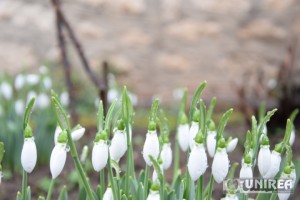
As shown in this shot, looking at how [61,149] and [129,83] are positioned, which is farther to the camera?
[129,83]

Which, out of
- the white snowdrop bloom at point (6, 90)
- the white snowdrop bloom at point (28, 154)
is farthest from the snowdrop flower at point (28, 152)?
the white snowdrop bloom at point (6, 90)

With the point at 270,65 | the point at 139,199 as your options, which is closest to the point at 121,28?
the point at 270,65

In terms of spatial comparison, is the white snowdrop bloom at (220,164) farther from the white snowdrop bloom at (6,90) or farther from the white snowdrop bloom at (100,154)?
the white snowdrop bloom at (6,90)

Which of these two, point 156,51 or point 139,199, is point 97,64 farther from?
point 139,199

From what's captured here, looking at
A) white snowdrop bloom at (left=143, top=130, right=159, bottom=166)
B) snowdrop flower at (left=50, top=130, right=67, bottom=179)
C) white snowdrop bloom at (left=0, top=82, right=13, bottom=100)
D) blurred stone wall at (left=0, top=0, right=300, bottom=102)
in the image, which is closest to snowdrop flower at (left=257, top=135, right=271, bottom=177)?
white snowdrop bloom at (left=143, top=130, right=159, bottom=166)

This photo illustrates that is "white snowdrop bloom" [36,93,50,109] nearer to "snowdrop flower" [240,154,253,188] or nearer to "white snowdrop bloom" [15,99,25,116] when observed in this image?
"white snowdrop bloom" [15,99,25,116]

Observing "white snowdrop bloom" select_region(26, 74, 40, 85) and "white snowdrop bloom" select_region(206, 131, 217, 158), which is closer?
"white snowdrop bloom" select_region(206, 131, 217, 158)

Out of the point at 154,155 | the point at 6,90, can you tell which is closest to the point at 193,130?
the point at 154,155

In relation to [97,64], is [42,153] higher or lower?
lower
